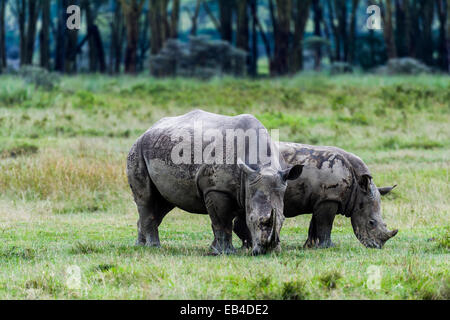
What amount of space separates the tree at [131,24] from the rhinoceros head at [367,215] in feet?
92.0

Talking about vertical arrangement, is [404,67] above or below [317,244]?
above

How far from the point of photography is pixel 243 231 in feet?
35.6

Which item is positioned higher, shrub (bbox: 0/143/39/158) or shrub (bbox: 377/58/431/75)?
shrub (bbox: 377/58/431/75)

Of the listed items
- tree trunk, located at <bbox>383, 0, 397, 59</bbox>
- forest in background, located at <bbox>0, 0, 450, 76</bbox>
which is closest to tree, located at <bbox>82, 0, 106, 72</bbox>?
forest in background, located at <bbox>0, 0, 450, 76</bbox>

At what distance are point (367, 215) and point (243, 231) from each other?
5.38ft

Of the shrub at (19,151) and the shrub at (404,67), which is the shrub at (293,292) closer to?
the shrub at (19,151)

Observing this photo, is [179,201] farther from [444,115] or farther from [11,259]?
[444,115]

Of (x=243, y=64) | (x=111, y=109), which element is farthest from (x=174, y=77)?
(x=111, y=109)

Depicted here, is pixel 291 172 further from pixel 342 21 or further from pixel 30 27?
pixel 342 21

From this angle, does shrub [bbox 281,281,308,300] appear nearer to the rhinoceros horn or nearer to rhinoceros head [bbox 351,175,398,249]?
the rhinoceros horn

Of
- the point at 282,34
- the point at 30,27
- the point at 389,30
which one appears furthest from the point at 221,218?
the point at 30,27

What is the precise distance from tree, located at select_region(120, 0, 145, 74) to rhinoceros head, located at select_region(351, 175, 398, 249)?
28.0 meters

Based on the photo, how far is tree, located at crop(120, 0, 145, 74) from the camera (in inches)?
1506

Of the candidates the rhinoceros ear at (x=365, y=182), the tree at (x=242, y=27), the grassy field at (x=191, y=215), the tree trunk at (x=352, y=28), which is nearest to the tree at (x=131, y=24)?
the tree at (x=242, y=27)
